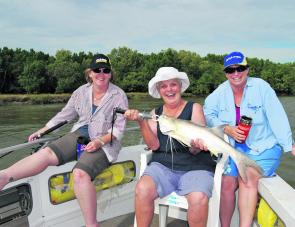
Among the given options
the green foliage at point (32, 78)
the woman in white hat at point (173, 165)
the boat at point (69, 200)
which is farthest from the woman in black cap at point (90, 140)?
the green foliage at point (32, 78)

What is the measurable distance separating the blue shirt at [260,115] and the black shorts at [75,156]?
1.11m

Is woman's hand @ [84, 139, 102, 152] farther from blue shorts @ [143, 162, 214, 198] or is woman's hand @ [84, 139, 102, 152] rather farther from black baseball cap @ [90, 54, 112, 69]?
black baseball cap @ [90, 54, 112, 69]

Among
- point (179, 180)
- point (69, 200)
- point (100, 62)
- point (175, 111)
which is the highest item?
point (100, 62)

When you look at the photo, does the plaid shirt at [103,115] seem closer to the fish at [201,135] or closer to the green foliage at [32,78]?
the fish at [201,135]

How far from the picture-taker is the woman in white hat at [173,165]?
9.16 feet

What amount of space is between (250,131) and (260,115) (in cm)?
17

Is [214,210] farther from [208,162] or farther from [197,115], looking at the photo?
[197,115]

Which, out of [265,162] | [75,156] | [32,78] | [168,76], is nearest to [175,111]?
[168,76]

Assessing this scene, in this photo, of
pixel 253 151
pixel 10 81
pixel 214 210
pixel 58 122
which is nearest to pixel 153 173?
pixel 214 210

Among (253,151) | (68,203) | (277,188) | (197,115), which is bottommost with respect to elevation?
(68,203)

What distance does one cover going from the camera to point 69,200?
3615 mm

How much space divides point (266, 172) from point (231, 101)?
71cm

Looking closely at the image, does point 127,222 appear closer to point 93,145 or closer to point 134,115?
point 93,145

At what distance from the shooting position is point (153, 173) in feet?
9.92
